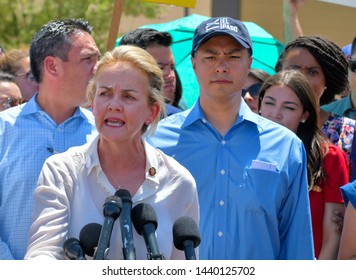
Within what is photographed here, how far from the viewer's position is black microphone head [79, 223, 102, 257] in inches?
130

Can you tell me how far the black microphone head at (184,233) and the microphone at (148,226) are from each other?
0.08 meters

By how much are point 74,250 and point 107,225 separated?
0.74ft

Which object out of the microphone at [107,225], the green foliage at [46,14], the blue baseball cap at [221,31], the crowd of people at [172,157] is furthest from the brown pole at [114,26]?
the green foliage at [46,14]

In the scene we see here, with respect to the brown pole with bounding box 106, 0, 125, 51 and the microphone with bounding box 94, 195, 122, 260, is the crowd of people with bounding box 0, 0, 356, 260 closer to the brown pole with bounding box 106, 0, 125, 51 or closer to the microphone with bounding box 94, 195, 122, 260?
the microphone with bounding box 94, 195, 122, 260

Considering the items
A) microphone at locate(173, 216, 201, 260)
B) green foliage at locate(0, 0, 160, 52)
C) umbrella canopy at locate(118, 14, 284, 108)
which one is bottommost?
microphone at locate(173, 216, 201, 260)

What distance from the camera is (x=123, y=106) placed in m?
4.15

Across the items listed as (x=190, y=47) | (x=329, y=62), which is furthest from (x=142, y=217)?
(x=190, y=47)

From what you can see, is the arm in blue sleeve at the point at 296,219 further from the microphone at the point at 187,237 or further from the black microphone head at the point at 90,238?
the black microphone head at the point at 90,238

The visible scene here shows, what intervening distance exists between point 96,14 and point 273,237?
544 inches

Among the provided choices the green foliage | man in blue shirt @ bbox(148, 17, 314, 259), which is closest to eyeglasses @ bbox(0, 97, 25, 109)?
man in blue shirt @ bbox(148, 17, 314, 259)
